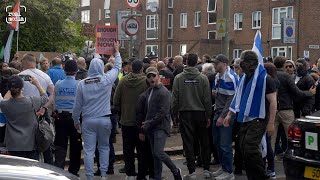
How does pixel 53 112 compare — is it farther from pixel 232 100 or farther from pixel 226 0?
pixel 226 0

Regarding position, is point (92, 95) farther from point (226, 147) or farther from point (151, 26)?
point (151, 26)

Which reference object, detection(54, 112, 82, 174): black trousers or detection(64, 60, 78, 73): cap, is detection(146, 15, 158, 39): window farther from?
detection(54, 112, 82, 174): black trousers

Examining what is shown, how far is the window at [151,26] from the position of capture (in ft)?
182

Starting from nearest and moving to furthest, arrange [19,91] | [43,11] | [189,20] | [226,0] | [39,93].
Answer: [19,91], [39,93], [226,0], [43,11], [189,20]

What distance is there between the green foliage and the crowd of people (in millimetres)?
24042

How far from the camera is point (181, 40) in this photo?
53344 millimetres

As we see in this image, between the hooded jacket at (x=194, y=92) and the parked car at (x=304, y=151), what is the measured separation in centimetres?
215

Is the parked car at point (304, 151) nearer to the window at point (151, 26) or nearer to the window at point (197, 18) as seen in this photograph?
the window at point (197, 18)

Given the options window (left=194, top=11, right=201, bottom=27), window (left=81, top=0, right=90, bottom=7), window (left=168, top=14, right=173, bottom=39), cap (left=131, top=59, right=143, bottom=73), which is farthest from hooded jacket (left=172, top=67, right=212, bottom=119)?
window (left=81, top=0, right=90, bottom=7)

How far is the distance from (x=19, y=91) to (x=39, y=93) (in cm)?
91

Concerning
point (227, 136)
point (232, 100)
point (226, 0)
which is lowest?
point (227, 136)

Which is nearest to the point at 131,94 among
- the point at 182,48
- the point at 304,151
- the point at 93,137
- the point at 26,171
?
the point at 93,137

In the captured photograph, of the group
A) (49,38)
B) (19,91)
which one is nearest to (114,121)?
(19,91)

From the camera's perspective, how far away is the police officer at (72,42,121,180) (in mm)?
8805
